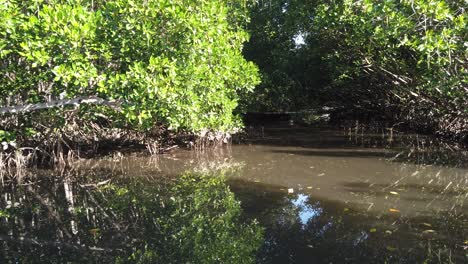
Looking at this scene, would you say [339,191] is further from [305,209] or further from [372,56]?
[372,56]

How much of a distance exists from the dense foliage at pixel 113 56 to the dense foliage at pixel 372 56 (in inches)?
114

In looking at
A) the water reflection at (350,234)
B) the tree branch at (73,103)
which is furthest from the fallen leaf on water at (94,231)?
the tree branch at (73,103)

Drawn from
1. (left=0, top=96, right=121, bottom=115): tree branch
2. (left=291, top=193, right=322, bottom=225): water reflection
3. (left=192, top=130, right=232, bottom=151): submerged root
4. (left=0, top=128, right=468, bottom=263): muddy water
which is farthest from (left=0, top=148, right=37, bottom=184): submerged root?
(left=291, top=193, right=322, bottom=225): water reflection

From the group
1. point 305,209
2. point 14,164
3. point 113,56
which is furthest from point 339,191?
point 14,164

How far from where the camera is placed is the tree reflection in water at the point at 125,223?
3783mm

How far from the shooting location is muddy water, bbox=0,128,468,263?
387 cm

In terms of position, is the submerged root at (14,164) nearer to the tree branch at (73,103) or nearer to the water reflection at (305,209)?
the tree branch at (73,103)

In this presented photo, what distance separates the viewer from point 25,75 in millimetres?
6117

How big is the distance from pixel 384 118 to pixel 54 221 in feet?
33.6

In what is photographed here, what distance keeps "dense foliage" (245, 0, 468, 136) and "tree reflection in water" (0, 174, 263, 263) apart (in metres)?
3.70

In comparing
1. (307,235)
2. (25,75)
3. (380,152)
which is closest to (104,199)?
(25,75)

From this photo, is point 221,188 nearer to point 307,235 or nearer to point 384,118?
point 307,235

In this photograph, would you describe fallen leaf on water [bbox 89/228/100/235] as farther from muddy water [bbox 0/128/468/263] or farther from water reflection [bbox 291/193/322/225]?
water reflection [bbox 291/193/322/225]

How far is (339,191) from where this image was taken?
18.6 feet
